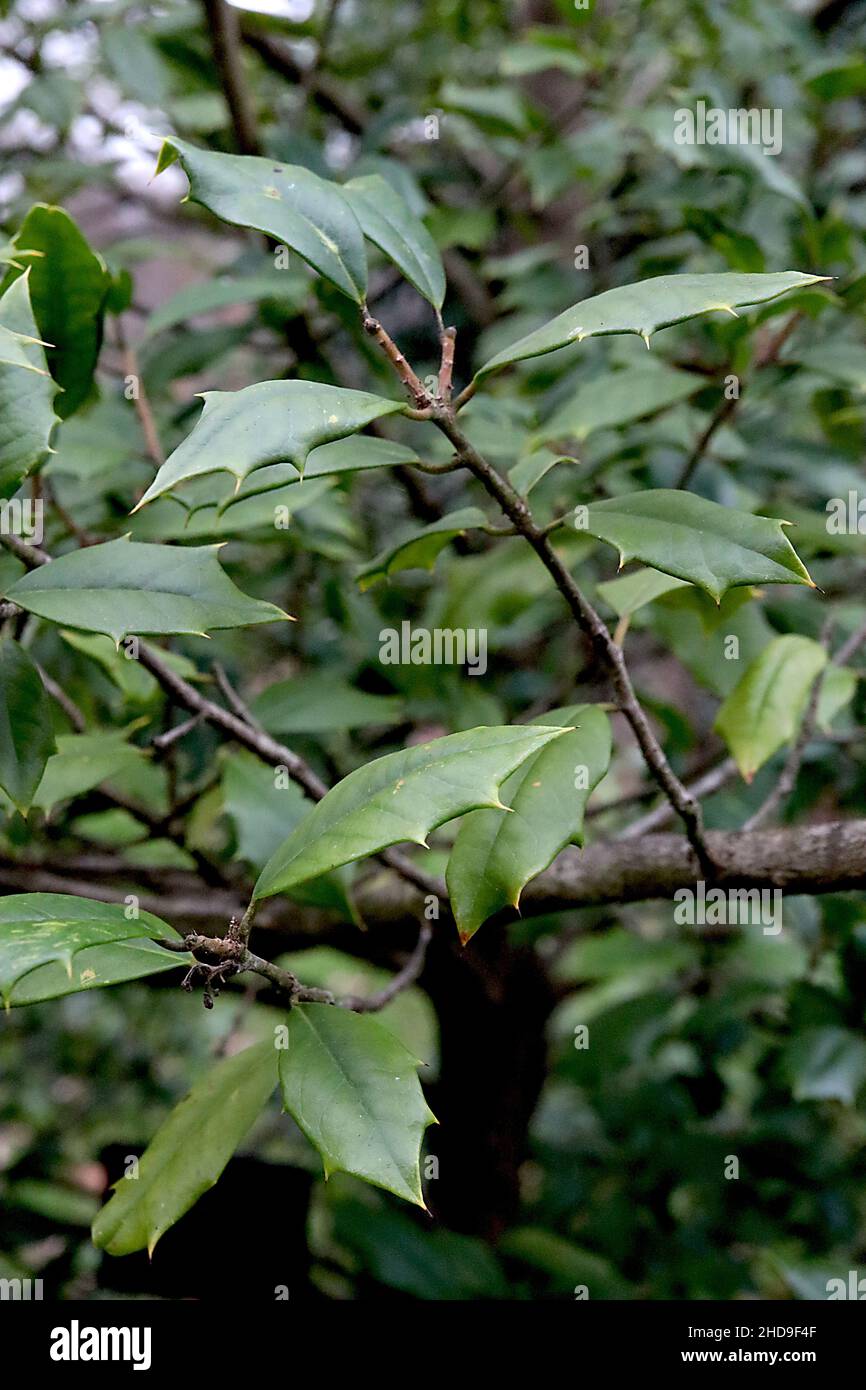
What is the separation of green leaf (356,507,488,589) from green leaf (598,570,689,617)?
116 millimetres

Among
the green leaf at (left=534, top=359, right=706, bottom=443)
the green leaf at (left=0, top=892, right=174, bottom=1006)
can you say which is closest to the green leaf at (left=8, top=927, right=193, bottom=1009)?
the green leaf at (left=0, top=892, right=174, bottom=1006)

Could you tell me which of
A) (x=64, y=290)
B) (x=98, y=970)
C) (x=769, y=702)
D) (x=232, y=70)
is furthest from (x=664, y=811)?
(x=232, y=70)

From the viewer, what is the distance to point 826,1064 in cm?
101

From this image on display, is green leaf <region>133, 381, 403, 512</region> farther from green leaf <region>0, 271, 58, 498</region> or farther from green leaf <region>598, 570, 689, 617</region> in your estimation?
green leaf <region>598, 570, 689, 617</region>

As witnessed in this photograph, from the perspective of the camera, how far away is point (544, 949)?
1474 millimetres

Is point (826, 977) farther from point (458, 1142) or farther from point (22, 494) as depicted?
point (22, 494)

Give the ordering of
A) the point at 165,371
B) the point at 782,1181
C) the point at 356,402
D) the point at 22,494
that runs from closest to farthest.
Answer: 1. the point at 356,402
2. the point at 22,494
3. the point at 165,371
4. the point at 782,1181

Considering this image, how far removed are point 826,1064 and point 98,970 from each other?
0.77 metres

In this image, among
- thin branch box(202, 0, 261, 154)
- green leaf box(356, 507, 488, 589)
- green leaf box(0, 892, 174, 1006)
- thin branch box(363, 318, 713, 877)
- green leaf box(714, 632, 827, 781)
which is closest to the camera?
green leaf box(0, 892, 174, 1006)

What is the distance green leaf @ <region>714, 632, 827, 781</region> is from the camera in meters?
0.77

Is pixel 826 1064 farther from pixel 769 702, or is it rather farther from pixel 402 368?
pixel 402 368

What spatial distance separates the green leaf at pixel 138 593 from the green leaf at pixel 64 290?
0.16m
